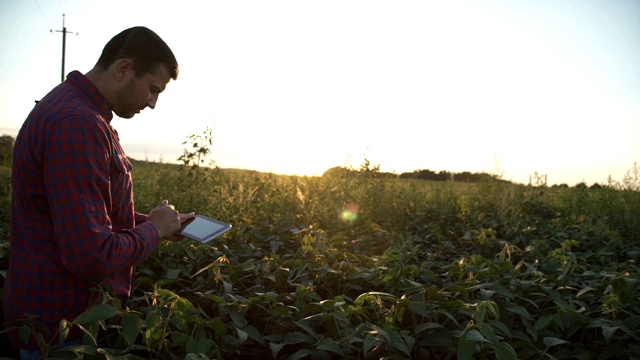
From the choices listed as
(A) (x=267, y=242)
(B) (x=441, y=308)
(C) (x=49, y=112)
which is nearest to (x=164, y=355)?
(C) (x=49, y=112)

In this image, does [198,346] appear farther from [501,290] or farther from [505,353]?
[501,290]

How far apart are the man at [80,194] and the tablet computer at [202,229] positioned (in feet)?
0.71

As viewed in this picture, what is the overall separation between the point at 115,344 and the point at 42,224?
0.55m

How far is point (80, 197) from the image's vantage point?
67.1 inches

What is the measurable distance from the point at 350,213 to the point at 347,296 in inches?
128

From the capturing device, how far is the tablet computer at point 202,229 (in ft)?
7.70

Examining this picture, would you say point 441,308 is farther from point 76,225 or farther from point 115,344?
point 76,225

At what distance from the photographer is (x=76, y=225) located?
1.69m

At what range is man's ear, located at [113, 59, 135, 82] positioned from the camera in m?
2.00

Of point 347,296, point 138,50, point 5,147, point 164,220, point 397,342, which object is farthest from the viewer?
point 5,147

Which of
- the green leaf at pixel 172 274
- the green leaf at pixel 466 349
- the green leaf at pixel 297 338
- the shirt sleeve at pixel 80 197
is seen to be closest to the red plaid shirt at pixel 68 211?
the shirt sleeve at pixel 80 197

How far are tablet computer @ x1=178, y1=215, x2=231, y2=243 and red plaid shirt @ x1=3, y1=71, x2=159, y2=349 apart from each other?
323mm

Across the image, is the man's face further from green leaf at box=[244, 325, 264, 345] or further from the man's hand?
green leaf at box=[244, 325, 264, 345]

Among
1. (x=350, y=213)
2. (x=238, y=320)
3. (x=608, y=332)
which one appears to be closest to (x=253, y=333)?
(x=238, y=320)
